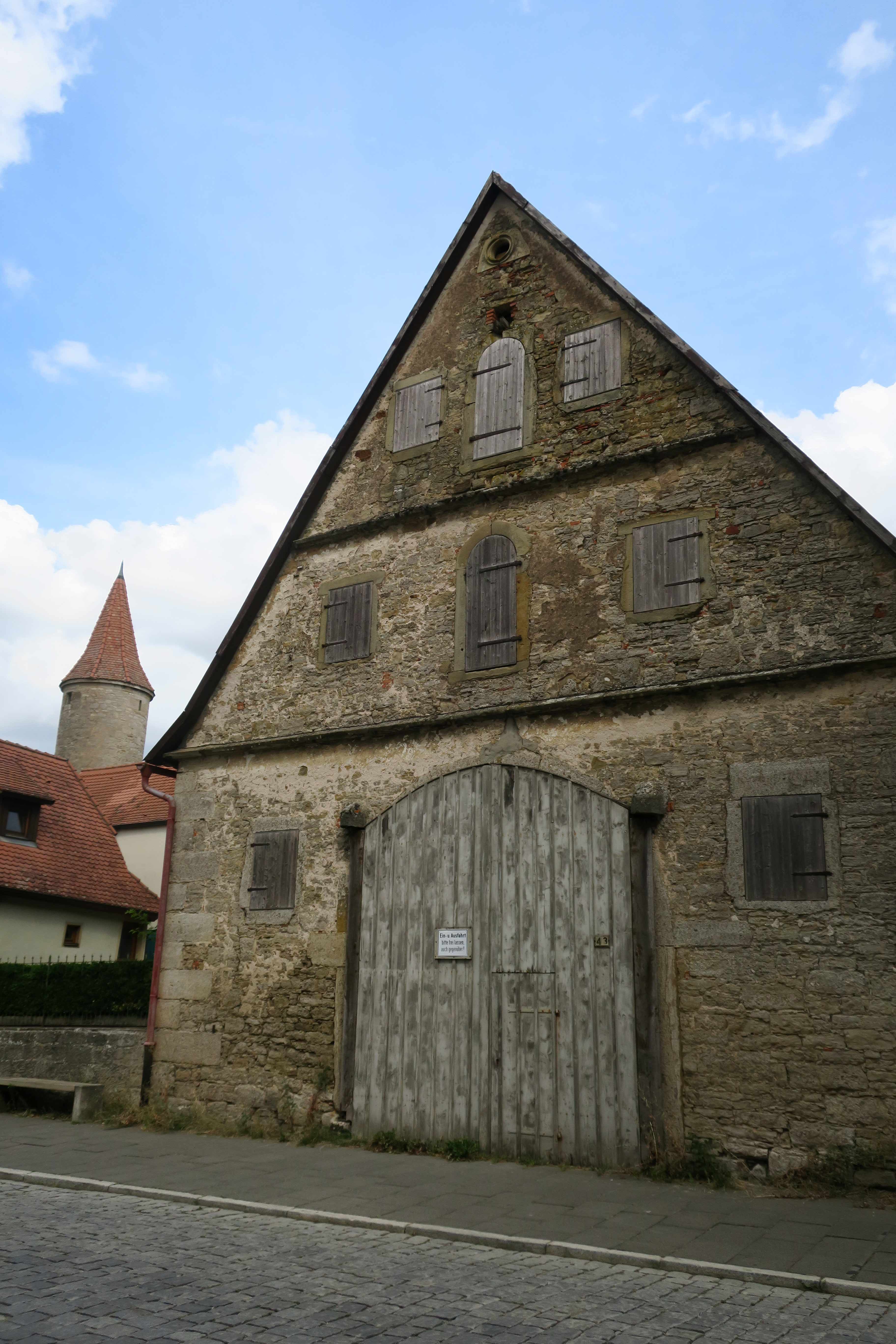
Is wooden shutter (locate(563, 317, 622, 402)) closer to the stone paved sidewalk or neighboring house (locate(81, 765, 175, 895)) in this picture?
the stone paved sidewalk

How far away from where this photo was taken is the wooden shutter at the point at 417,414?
1141cm

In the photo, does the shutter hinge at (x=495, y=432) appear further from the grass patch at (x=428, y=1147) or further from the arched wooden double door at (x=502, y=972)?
the grass patch at (x=428, y=1147)

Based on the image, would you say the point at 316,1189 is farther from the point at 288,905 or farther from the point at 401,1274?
the point at 288,905

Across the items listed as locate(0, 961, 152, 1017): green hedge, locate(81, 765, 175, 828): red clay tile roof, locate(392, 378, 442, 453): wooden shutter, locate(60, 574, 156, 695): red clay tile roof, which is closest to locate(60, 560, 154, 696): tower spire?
locate(60, 574, 156, 695): red clay tile roof

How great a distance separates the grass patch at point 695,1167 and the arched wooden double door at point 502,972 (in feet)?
0.89

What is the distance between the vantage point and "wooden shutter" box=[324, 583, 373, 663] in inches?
437

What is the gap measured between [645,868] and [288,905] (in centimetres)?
376

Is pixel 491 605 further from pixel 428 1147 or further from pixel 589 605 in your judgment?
pixel 428 1147

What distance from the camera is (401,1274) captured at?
550cm

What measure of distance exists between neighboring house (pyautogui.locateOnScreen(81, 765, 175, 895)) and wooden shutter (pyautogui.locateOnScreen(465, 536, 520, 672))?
1701cm

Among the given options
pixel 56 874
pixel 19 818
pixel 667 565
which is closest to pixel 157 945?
pixel 667 565

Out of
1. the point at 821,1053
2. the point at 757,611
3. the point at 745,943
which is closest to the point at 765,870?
the point at 745,943

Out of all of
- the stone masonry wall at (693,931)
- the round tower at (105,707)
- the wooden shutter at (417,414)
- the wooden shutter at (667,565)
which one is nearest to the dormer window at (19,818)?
the stone masonry wall at (693,931)

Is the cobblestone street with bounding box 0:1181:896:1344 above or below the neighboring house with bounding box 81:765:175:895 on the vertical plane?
below
